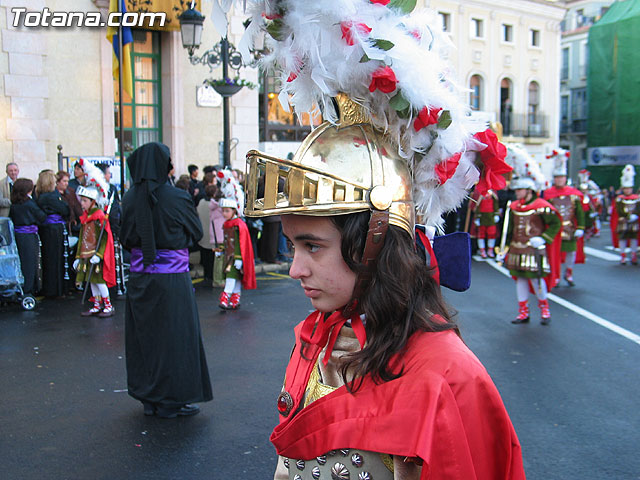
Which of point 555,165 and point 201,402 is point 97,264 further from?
point 555,165

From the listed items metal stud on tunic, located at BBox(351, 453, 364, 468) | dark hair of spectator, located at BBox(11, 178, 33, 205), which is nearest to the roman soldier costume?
dark hair of spectator, located at BBox(11, 178, 33, 205)

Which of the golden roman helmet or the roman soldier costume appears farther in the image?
Answer: the roman soldier costume

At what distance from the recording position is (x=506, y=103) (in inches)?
1665

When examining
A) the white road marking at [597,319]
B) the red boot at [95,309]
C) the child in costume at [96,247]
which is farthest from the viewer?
the red boot at [95,309]

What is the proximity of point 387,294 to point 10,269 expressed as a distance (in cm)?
900

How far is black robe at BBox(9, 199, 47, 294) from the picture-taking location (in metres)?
10.1

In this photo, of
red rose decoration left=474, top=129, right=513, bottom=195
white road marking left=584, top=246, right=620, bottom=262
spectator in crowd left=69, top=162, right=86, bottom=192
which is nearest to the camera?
red rose decoration left=474, top=129, right=513, bottom=195

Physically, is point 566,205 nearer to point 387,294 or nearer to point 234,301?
point 234,301

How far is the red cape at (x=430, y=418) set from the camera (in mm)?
1577

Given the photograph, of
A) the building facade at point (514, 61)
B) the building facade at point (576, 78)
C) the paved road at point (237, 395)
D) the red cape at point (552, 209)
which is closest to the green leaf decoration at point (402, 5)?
the paved road at point (237, 395)

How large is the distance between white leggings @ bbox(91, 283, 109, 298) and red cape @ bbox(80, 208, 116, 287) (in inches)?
3.3

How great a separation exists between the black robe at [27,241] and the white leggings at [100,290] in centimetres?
133

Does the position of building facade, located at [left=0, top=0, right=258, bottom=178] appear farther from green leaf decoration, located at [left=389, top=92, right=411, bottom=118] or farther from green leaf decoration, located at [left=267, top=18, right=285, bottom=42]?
green leaf decoration, located at [left=389, top=92, right=411, bottom=118]

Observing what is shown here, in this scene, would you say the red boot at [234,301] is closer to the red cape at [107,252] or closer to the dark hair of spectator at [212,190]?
the red cape at [107,252]
